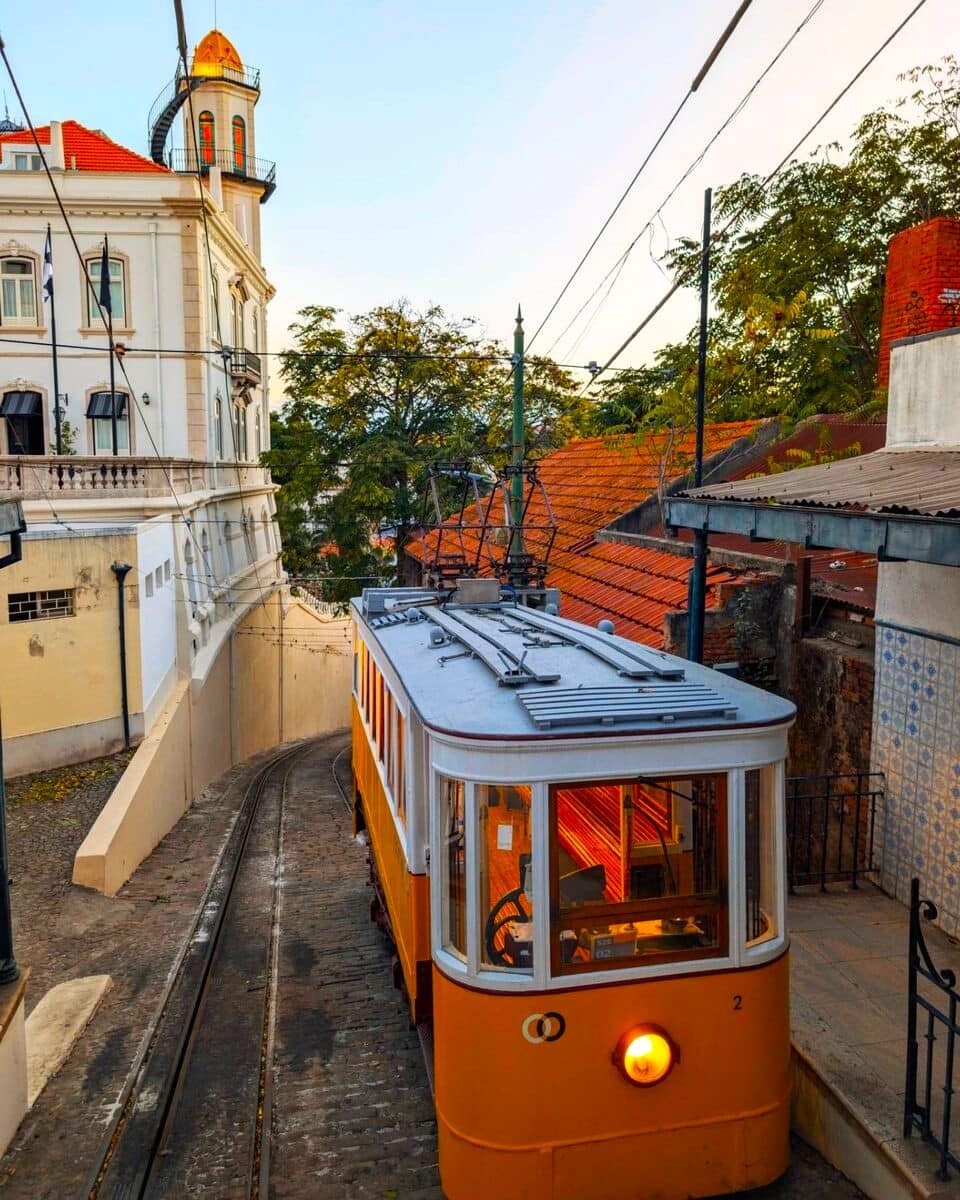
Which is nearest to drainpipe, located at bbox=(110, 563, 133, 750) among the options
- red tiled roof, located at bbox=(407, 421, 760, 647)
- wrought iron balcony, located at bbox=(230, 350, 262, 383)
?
red tiled roof, located at bbox=(407, 421, 760, 647)

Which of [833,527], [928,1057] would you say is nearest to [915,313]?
[833,527]

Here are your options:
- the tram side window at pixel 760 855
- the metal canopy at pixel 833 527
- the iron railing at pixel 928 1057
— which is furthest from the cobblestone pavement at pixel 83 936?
the metal canopy at pixel 833 527

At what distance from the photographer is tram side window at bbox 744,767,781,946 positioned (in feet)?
15.3

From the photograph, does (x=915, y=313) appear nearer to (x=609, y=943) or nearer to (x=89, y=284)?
(x=609, y=943)

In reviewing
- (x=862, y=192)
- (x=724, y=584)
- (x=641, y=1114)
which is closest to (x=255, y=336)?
(x=862, y=192)

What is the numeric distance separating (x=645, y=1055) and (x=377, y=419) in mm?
21907

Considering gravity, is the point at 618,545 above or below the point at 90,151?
below

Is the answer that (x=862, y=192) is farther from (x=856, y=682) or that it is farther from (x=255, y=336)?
(x=255, y=336)

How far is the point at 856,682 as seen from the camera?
8.22m

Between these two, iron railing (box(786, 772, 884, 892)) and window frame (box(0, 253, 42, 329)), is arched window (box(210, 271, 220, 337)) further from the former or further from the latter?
iron railing (box(786, 772, 884, 892))

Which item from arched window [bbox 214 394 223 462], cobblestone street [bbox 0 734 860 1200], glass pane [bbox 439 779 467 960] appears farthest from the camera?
arched window [bbox 214 394 223 462]

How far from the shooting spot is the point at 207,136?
37094mm

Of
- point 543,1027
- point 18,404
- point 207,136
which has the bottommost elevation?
point 543,1027

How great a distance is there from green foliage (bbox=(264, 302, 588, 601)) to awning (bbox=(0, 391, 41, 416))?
6140mm
